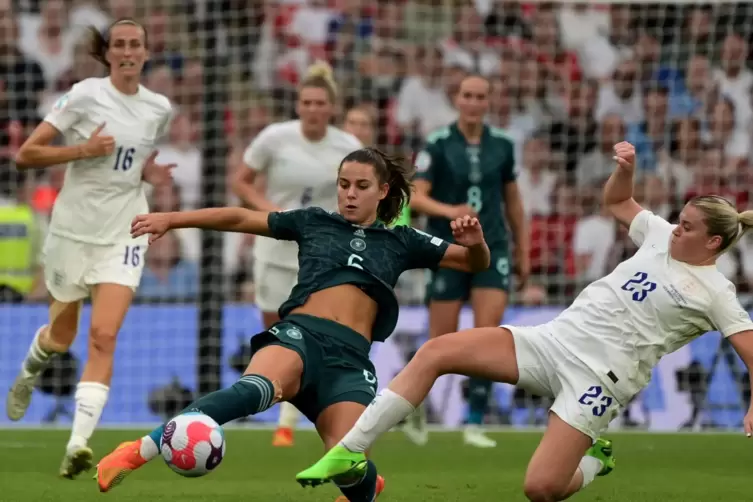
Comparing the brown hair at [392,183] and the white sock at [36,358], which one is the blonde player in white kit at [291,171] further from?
the brown hair at [392,183]

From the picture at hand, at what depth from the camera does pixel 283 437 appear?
10008 mm

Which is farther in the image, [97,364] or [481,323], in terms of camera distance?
[481,323]

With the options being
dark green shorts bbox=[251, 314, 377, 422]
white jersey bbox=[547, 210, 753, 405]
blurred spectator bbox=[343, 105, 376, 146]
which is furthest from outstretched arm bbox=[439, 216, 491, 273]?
blurred spectator bbox=[343, 105, 376, 146]

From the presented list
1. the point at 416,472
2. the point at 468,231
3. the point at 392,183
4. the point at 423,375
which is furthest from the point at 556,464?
the point at 416,472

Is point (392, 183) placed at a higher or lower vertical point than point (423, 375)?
higher

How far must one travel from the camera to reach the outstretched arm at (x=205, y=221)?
5.71m

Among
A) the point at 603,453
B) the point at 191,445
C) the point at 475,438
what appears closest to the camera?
the point at 191,445

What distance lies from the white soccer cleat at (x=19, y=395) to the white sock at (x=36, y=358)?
0.22 feet

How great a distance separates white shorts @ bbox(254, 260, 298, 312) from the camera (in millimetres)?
9898

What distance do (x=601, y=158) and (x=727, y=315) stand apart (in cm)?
824

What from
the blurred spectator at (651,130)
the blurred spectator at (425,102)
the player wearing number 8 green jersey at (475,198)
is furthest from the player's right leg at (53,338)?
the blurred spectator at (651,130)

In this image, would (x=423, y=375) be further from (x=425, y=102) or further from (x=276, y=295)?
(x=425, y=102)

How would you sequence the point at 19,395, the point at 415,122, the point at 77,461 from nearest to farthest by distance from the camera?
the point at 77,461 → the point at 19,395 → the point at 415,122

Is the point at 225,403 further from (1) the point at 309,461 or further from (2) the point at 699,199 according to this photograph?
(1) the point at 309,461
